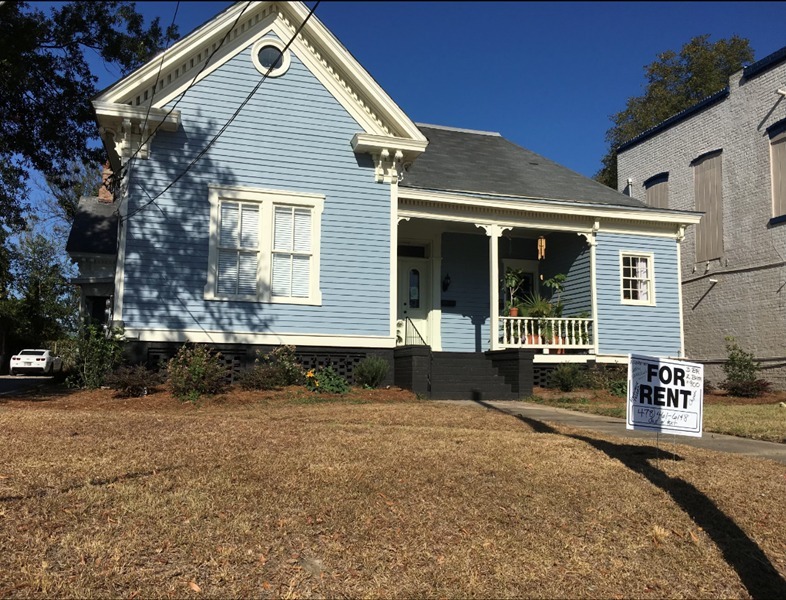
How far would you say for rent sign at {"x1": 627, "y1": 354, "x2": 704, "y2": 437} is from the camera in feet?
20.7

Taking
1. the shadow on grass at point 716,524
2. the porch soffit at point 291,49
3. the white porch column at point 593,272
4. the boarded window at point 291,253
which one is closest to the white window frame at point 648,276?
the white porch column at point 593,272

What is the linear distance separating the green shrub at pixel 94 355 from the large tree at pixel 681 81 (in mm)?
28502

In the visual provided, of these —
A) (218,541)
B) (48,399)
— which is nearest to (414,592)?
(218,541)

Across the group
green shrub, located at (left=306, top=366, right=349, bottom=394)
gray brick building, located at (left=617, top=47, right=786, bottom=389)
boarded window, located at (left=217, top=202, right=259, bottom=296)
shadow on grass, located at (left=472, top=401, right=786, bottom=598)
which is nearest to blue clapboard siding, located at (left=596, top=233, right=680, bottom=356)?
gray brick building, located at (left=617, top=47, right=786, bottom=389)

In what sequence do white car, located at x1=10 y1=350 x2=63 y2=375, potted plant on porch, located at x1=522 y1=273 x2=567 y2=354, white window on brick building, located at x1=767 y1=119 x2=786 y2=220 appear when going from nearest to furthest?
potted plant on porch, located at x1=522 y1=273 x2=567 y2=354, white window on brick building, located at x1=767 y1=119 x2=786 y2=220, white car, located at x1=10 y1=350 x2=63 y2=375

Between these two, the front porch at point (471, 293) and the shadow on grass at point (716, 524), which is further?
the front porch at point (471, 293)

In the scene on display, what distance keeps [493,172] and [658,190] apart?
8.18 metres

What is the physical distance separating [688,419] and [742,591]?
2.59 metres

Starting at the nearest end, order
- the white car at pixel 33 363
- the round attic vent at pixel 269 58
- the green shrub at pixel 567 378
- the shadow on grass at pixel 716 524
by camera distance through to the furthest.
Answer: the shadow on grass at pixel 716 524 < the round attic vent at pixel 269 58 < the green shrub at pixel 567 378 < the white car at pixel 33 363

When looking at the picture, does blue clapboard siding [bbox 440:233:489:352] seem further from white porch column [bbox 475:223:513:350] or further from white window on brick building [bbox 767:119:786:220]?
white window on brick building [bbox 767:119:786:220]

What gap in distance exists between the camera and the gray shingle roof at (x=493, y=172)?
16750 mm

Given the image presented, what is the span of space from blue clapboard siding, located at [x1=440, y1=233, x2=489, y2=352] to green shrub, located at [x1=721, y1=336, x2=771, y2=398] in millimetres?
6048

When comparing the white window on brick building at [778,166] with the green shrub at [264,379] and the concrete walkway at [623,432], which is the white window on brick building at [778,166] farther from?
the green shrub at [264,379]

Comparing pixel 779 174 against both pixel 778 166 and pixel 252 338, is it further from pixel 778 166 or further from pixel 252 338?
pixel 252 338
